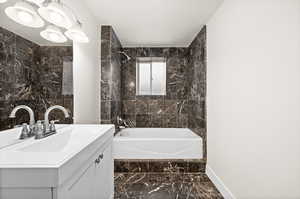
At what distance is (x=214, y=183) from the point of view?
99.1 inches

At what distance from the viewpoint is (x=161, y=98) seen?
4230 millimetres

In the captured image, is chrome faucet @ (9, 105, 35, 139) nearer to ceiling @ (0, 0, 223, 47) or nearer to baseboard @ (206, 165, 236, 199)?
ceiling @ (0, 0, 223, 47)

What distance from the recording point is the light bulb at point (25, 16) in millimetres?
1311

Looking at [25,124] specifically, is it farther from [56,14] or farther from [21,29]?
[56,14]

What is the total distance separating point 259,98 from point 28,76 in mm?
1943

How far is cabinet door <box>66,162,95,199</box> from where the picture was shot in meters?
0.94

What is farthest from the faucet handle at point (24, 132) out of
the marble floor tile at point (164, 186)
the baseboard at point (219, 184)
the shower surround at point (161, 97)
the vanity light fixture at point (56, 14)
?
the shower surround at point (161, 97)

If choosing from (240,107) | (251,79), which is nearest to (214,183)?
(240,107)

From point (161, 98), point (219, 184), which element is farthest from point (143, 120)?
point (219, 184)

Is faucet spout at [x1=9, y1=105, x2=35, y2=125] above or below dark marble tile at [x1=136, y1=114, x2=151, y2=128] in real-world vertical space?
above

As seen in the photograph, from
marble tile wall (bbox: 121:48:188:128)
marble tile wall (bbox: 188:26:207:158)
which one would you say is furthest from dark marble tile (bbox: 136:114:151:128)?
marble tile wall (bbox: 188:26:207:158)

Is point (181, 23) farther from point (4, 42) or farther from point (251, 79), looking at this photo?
point (4, 42)

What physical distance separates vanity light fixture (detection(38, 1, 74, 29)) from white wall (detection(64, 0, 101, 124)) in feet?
0.99

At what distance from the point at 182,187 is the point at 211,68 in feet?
6.02
